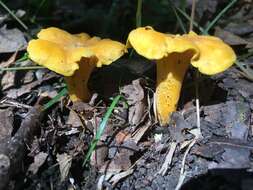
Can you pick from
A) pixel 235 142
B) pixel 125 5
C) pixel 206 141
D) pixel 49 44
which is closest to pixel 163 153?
pixel 206 141

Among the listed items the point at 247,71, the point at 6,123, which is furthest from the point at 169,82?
the point at 6,123

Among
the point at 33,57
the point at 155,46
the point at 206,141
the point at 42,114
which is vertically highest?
the point at 155,46

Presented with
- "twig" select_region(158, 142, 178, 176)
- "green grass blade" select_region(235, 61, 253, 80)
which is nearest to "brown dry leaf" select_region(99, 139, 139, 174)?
"twig" select_region(158, 142, 178, 176)

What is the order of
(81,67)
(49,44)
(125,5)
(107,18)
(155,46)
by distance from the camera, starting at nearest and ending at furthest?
(155,46), (49,44), (81,67), (107,18), (125,5)

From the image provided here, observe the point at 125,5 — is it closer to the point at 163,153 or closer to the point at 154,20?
the point at 154,20

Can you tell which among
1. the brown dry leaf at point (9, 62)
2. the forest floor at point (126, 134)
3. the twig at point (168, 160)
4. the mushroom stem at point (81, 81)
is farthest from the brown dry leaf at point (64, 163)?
the brown dry leaf at point (9, 62)

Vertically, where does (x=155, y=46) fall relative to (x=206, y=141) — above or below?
above

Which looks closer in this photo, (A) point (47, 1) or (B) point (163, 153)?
(B) point (163, 153)
